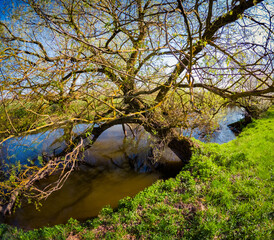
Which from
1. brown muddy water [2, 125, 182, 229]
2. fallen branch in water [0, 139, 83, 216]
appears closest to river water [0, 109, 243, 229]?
brown muddy water [2, 125, 182, 229]

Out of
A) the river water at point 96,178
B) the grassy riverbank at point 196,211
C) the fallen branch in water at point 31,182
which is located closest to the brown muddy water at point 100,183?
the river water at point 96,178

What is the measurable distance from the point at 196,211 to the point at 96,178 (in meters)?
5.35

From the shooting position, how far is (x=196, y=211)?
4.69 meters

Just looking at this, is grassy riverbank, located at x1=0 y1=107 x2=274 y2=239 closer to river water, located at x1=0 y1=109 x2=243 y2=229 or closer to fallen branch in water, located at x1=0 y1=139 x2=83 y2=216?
fallen branch in water, located at x1=0 y1=139 x2=83 y2=216

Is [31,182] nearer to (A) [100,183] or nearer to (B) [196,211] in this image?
(A) [100,183]

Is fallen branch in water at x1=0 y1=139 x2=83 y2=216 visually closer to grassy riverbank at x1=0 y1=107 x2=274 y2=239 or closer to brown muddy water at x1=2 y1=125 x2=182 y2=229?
brown muddy water at x1=2 y1=125 x2=182 y2=229

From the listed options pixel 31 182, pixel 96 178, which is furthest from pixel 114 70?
pixel 96 178

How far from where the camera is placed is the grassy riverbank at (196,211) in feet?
13.5

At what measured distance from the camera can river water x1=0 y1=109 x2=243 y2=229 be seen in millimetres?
6258

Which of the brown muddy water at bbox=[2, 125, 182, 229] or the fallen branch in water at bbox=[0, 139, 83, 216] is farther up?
the fallen branch in water at bbox=[0, 139, 83, 216]

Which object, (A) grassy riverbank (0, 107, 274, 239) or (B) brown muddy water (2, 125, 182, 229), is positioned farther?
(B) brown muddy water (2, 125, 182, 229)

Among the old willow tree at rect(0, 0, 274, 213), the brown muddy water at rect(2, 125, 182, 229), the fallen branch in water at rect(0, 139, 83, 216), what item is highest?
the old willow tree at rect(0, 0, 274, 213)

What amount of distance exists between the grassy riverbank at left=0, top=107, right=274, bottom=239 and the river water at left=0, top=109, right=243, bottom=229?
137 centimetres

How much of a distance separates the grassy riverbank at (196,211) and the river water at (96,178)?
1.37m
